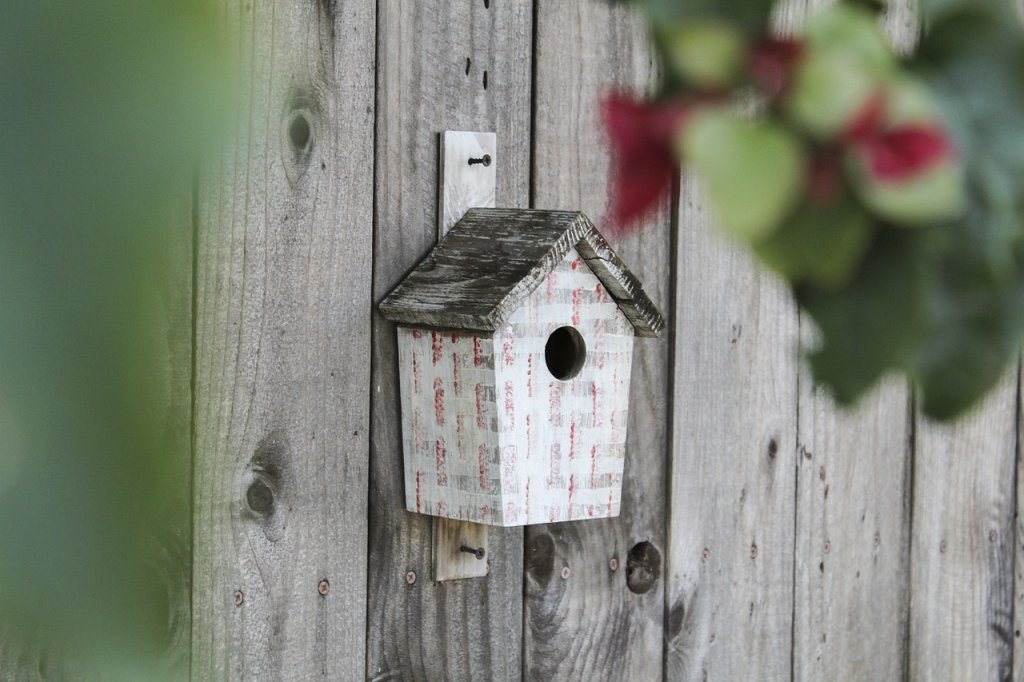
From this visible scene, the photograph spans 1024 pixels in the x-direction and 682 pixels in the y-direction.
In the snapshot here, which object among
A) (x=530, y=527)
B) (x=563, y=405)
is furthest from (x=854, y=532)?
(x=563, y=405)

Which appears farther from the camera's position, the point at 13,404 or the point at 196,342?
the point at 196,342

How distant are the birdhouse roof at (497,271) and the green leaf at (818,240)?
0.83 metres

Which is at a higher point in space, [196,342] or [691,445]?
[196,342]

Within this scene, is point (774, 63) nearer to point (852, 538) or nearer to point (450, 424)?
point (450, 424)

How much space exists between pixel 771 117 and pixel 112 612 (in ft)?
0.46

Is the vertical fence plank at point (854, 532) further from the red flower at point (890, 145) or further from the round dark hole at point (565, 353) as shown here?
the red flower at point (890, 145)

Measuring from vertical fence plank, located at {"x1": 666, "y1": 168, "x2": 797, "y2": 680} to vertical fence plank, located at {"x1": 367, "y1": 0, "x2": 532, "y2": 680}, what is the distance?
260 mm

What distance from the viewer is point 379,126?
117 centimetres

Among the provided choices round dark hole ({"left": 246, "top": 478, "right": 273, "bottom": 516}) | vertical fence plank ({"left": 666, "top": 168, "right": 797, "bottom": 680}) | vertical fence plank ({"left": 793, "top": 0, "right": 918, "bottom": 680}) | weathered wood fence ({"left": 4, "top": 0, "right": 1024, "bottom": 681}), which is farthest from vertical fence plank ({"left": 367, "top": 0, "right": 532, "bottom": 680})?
vertical fence plank ({"left": 793, "top": 0, "right": 918, "bottom": 680})

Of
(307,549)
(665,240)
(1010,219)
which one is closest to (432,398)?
(307,549)

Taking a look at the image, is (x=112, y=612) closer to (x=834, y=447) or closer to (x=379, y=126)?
(x=379, y=126)

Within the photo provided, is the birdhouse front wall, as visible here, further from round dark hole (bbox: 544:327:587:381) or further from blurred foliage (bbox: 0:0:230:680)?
blurred foliage (bbox: 0:0:230:680)

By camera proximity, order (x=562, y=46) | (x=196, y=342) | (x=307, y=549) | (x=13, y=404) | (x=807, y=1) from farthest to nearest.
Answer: (x=807, y=1), (x=562, y=46), (x=307, y=549), (x=196, y=342), (x=13, y=404)

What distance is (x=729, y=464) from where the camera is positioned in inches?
59.1
